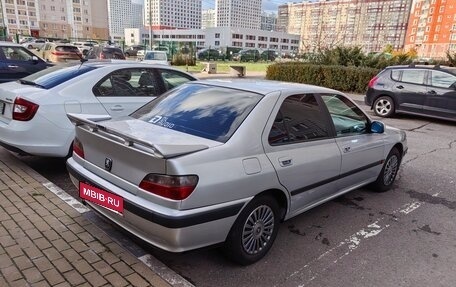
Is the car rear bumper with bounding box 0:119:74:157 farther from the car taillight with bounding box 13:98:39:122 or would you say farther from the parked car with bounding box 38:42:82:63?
the parked car with bounding box 38:42:82:63

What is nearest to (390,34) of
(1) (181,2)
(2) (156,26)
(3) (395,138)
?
(1) (181,2)

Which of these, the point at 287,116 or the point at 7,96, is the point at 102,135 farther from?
the point at 7,96

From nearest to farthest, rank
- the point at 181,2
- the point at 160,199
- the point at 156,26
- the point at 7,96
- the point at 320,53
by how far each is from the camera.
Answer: the point at 160,199
the point at 7,96
the point at 320,53
the point at 181,2
the point at 156,26

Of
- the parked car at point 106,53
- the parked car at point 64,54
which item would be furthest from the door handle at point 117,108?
the parked car at point 64,54

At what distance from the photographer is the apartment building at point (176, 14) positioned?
72400 mm

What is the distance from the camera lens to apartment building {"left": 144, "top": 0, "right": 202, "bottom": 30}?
72.4 m

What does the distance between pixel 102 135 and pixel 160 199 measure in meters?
0.85

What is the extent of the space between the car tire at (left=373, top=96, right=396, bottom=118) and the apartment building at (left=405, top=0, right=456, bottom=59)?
82427mm

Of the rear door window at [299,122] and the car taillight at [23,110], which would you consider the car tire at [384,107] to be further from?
the car taillight at [23,110]

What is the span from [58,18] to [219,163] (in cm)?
12170

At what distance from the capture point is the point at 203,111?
11.0 ft

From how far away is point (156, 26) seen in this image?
87.1m

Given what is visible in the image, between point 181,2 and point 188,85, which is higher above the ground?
point 181,2

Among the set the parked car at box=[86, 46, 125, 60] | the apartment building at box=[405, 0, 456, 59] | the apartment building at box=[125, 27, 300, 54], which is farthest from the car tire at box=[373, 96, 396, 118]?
the apartment building at box=[405, 0, 456, 59]
